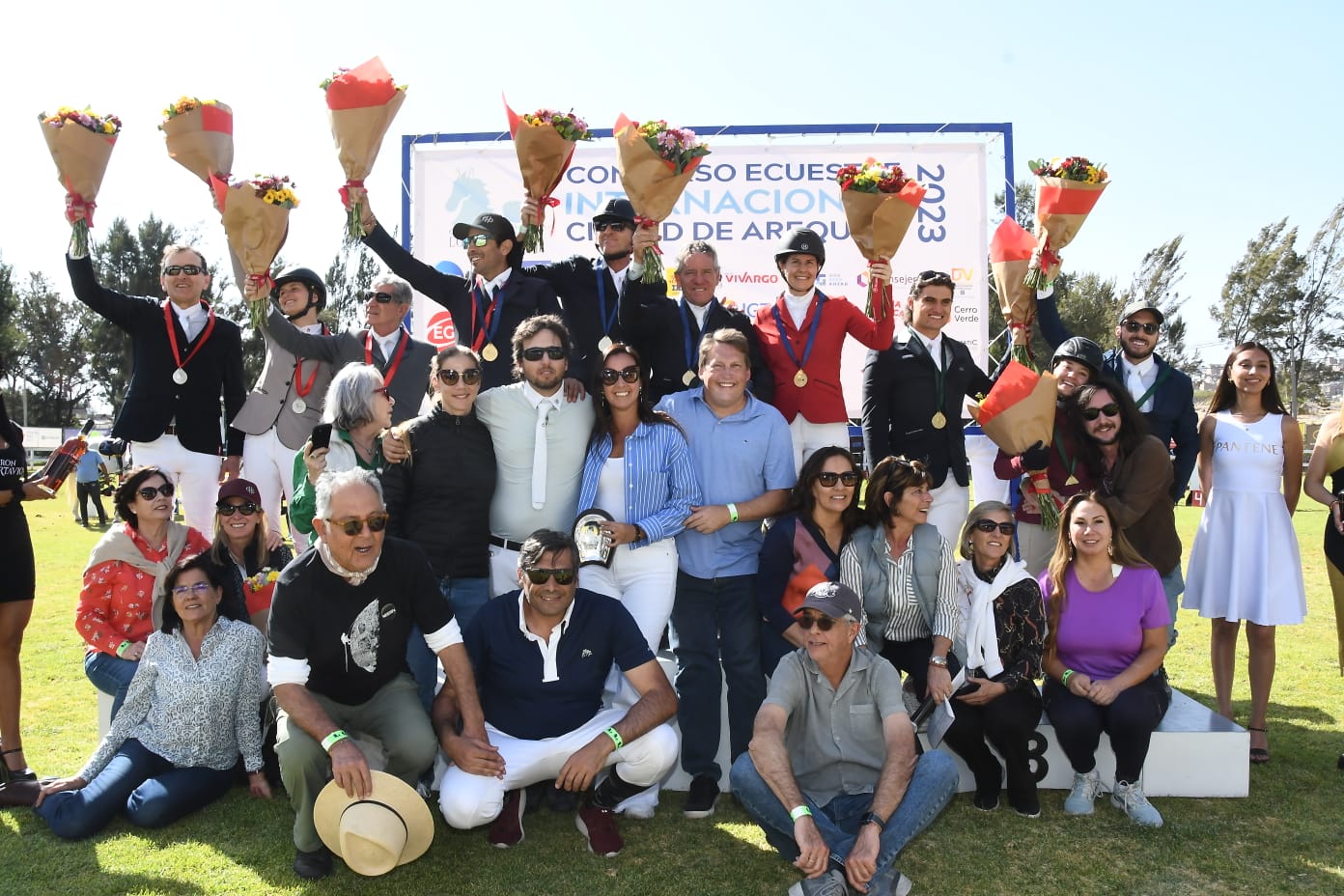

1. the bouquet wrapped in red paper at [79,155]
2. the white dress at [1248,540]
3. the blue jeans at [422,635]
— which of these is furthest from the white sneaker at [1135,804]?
the bouquet wrapped in red paper at [79,155]

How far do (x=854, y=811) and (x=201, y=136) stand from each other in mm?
4756

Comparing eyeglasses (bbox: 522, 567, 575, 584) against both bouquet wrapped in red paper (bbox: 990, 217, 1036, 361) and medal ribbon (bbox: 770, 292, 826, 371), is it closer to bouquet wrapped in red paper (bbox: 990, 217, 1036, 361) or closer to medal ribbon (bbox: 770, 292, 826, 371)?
medal ribbon (bbox: 770, 292, 826, 371)

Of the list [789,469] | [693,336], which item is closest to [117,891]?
[789,469]

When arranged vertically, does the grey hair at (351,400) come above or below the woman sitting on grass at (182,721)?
above

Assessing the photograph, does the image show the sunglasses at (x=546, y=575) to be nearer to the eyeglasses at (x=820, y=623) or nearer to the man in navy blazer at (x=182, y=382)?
the eyeglasses at (x=820, y=623)

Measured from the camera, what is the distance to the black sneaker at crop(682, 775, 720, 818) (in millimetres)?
4258

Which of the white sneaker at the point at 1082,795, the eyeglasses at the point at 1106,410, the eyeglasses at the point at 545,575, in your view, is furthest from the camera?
the eyeglasses at the point at 1106,410

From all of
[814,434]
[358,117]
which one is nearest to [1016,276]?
[814,434]

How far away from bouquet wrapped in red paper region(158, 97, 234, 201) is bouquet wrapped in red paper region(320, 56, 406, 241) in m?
0.72

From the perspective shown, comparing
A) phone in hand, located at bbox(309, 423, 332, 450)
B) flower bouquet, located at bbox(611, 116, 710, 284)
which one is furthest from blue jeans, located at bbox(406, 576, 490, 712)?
flower bouquet, located at bbox(611, 116, 710, 284)

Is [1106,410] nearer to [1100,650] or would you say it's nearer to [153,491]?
[1100,650]

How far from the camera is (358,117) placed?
5.12m

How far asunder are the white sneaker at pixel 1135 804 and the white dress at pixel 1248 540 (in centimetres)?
132

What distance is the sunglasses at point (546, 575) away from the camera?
3.82 meters
